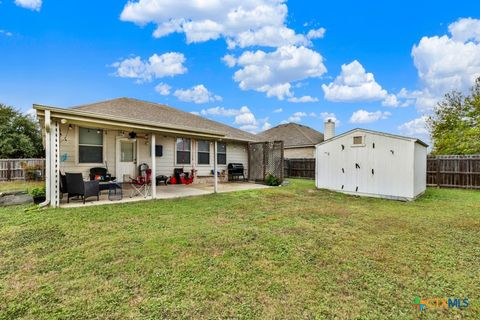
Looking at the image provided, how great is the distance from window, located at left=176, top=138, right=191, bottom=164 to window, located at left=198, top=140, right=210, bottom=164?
0.64 meters

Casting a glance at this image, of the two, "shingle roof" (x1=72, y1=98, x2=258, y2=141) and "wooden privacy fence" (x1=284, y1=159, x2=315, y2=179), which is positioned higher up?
"shingle roof" (x1=72, y1=98, x2=258, y2=141)

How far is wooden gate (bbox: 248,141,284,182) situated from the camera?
1164 cm

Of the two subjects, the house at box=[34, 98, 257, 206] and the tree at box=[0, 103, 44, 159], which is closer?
the house at box=[34, 98, 257, 206]

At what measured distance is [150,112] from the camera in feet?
39.4

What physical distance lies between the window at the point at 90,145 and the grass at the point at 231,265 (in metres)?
3.47

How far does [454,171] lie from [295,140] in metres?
10.9

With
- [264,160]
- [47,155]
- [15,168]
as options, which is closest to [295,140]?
[264,160]

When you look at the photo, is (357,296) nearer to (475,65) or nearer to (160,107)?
(160,107)

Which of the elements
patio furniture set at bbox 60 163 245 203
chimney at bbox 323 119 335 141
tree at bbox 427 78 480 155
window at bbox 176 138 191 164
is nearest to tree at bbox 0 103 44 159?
patio furniture set at bbox 60 163 245 203

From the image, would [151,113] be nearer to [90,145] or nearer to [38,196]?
[90,145]

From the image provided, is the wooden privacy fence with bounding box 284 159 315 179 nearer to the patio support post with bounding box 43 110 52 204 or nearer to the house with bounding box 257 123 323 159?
the house with bounding box 257 123 323 159

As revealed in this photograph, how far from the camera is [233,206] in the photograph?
6.40m

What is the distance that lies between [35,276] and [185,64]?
49.5 feet

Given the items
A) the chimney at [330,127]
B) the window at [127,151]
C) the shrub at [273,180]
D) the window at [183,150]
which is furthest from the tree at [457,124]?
the window at [127,151]
